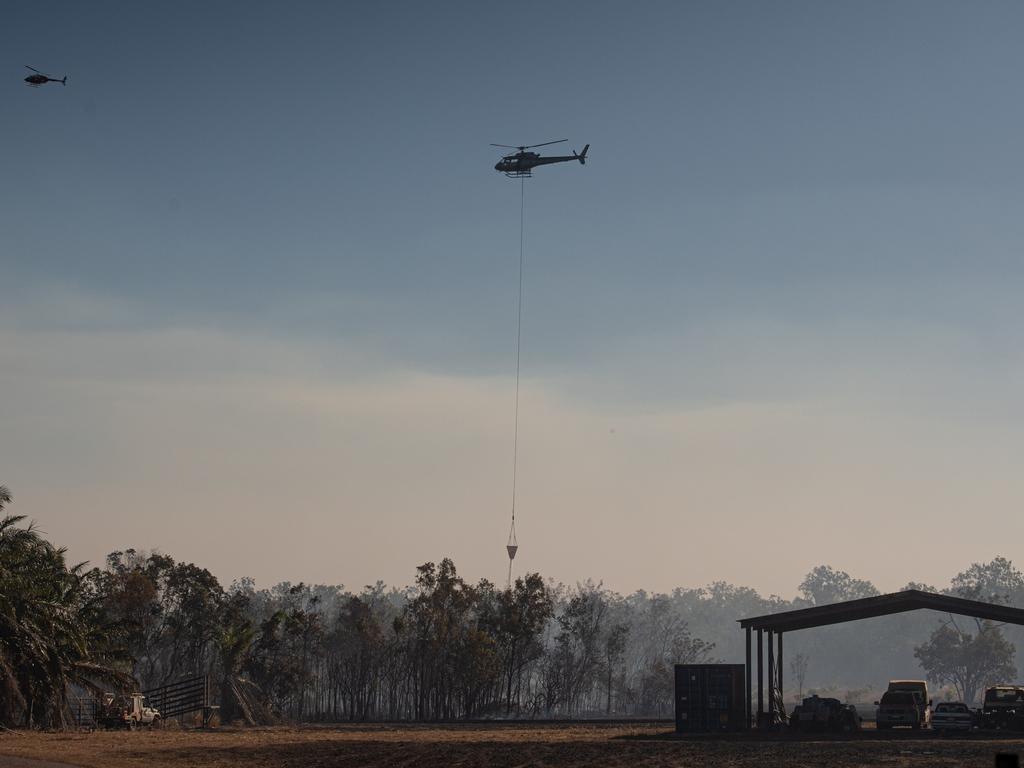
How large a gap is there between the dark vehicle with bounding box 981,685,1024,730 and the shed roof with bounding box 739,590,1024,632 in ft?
10.7

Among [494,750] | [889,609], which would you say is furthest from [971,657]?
[494,750]

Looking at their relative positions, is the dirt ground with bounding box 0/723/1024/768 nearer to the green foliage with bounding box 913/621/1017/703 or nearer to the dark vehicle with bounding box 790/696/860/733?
the dark vehicle with bounding box 790/696/860/733

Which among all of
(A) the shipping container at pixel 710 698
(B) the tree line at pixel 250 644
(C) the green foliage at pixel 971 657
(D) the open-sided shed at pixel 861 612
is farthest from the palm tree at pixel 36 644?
(C) the green foliage at pixel 971 657

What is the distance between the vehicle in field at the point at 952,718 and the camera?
46688 mm

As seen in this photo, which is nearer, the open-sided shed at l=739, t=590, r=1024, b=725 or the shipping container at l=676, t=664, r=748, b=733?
the open-sided shed at l=739, t=590, r=1024, b=725

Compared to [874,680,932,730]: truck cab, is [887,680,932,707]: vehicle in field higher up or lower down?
higher up

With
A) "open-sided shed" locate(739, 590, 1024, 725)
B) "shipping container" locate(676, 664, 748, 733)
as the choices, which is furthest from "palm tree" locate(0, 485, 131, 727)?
"open-sided shed" locate(739, 590, 1024, 725)

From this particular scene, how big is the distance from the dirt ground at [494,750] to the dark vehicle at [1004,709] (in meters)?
5.44

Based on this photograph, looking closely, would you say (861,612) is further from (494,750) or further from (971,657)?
(971,657)

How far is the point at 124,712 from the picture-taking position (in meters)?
51.4

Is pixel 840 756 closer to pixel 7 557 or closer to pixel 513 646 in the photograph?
pixel 7 557

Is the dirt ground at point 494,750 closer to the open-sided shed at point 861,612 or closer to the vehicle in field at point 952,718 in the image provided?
the vehicle in field at point 952,718

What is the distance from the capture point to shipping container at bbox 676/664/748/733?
4766cm

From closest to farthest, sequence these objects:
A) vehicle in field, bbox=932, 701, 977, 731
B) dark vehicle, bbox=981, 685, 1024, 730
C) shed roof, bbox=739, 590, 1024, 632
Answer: shed roof, bbox=739, 590, 1024, 632 < dark vehicle, bbox=981, 685, 1024, 730 < vehicle in field, bbox=932, 701, 977, 731
